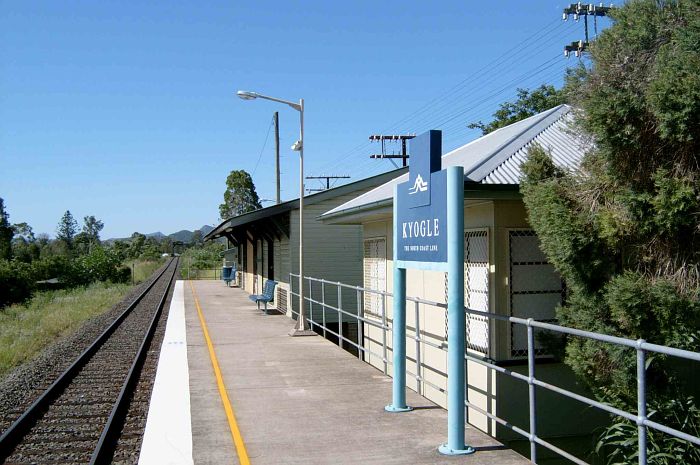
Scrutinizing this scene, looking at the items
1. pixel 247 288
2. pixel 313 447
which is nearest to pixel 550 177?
pixel 313 447

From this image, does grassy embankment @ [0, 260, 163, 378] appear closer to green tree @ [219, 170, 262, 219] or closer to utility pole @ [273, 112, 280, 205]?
utility pole @ [273, 112, 280, 205]

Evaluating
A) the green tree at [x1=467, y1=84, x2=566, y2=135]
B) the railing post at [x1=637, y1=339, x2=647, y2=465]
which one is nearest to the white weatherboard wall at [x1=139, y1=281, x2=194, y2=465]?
the railing post at [x1=637, y1=339, x2=647, y2=465]

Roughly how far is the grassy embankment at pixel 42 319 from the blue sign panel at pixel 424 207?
415 inches

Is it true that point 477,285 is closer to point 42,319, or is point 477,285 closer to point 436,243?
point 436,243

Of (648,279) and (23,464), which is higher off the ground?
(648,279)

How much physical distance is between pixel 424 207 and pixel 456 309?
1072mm

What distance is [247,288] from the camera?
3241cm

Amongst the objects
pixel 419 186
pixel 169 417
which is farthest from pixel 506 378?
pixel 169 417

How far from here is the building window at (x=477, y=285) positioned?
8664mm

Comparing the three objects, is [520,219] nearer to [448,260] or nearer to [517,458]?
Answer: [448,260]

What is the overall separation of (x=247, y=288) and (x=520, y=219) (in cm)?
2500

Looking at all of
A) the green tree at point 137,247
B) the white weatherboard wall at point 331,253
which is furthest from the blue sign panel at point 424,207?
the green tree at point 137,247

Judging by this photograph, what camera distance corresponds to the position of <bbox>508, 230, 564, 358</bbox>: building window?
851 cm

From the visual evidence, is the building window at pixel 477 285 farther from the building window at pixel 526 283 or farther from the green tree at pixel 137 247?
the green tree at pixel 137 247
